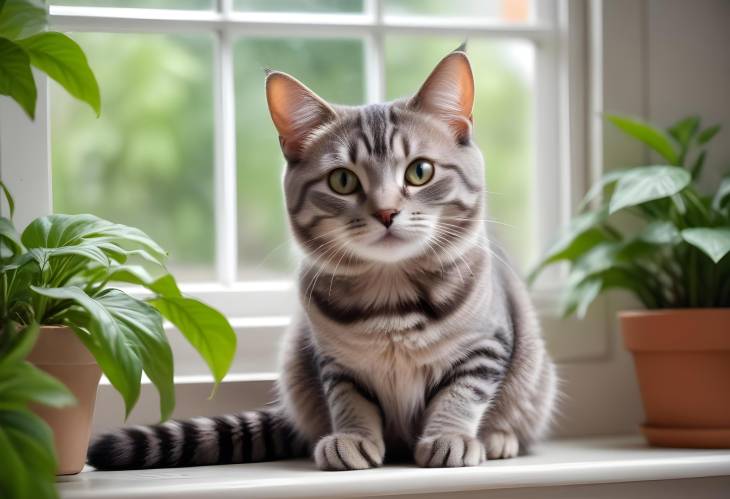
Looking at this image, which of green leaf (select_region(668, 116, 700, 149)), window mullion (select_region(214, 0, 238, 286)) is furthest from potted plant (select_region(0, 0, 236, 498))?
green leaf (select_region(668, 116, 700, 149))

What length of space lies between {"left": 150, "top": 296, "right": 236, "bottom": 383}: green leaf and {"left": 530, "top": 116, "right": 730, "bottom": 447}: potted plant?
0.72m

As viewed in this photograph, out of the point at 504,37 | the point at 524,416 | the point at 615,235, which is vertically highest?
the point at 504,37

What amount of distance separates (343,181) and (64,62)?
46cm

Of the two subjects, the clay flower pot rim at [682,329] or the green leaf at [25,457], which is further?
the clay flower pot rim at [682,329]

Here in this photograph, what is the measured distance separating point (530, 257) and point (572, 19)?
565mm

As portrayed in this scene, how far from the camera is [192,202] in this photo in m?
4.79

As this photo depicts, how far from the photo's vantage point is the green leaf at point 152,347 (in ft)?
3.61

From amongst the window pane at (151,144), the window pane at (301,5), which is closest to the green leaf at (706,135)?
the window pane at (301,5)

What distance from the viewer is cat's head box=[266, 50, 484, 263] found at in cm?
128

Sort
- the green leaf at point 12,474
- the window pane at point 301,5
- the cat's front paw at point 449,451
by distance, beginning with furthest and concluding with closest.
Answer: the window pane at point 301,5
the cat's front paw at point 449,451
the green leaf at point 12,474

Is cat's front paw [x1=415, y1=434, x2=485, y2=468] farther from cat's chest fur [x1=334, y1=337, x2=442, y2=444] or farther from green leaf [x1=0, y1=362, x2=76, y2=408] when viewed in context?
green leaf [x1=0, y1=362, x2=76, y2=408]

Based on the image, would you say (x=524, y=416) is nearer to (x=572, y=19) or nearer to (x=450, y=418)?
(x=450, y=418)

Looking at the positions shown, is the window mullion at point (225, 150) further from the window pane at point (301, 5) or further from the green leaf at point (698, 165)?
the green leaf at point (698, 165)

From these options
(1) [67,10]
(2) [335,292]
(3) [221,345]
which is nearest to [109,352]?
(3) [221,345]
